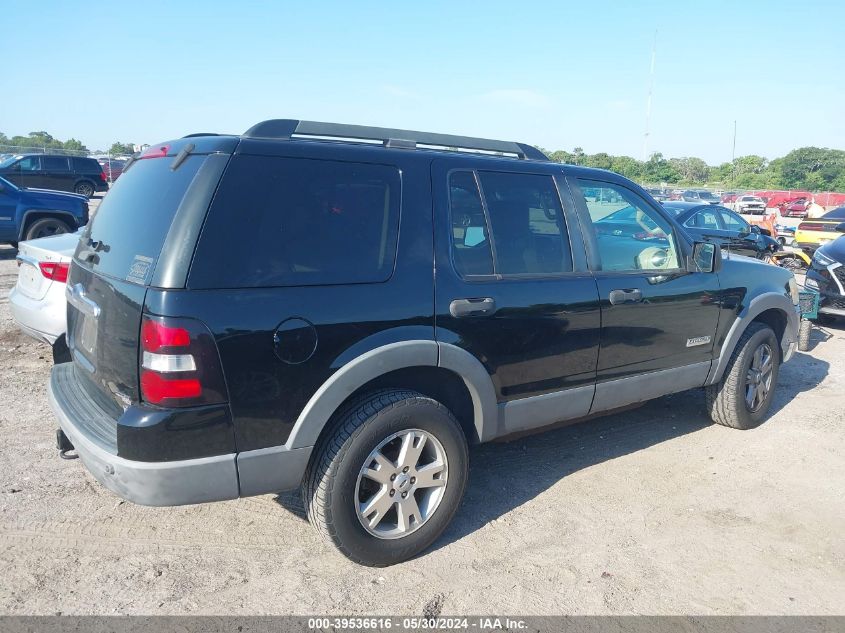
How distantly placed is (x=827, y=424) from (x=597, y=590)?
3.38 m

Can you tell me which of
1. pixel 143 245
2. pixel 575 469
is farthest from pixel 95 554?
pixel 575 469

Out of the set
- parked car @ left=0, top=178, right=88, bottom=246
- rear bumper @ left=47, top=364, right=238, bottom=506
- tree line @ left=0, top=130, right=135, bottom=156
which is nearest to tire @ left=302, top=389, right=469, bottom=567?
rear bumper @ left=47, top=364, right=238, bottom=506

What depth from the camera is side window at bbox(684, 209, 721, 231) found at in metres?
12.6

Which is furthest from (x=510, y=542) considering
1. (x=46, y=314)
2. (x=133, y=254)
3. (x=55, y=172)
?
(x=55, y=172)

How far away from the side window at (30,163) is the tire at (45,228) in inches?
535

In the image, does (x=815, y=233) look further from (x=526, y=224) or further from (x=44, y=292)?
(x=44, y=292)

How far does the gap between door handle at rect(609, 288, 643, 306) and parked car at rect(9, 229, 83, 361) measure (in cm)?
383

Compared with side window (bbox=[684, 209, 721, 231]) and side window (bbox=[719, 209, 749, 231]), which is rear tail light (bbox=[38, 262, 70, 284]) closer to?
side window (bbox=[684, 209, 721, 231])

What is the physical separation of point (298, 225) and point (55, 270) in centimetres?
317

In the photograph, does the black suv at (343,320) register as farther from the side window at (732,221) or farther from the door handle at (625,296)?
the side window at (732,221)

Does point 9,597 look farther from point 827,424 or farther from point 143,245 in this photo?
point 827,424

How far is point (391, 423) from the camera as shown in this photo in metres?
3.03

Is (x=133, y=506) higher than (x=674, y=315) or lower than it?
lower

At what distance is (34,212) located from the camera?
11.6 metres
